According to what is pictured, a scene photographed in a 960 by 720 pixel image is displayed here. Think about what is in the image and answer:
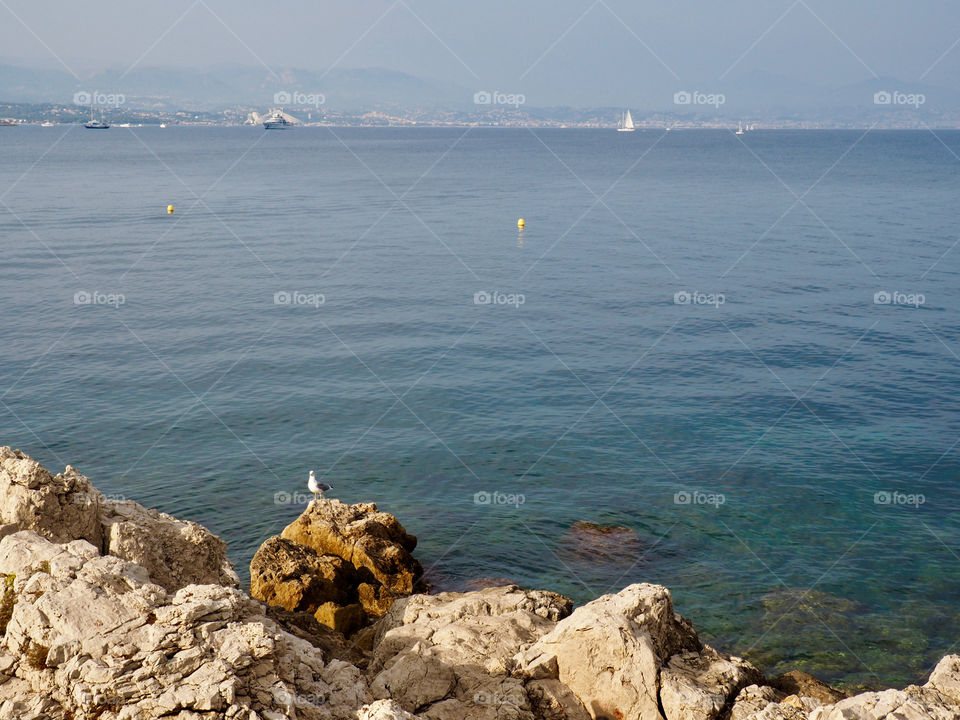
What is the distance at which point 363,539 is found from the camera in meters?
20.5

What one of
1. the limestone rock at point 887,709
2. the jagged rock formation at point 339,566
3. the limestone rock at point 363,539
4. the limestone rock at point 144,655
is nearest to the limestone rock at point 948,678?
the limestone rock at point 887,709

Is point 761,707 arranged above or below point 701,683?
below

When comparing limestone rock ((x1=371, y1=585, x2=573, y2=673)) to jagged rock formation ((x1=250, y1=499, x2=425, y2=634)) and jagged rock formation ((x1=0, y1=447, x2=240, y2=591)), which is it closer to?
jagged rock formation ((x1=250, y1=499, x2=425, y2=634))

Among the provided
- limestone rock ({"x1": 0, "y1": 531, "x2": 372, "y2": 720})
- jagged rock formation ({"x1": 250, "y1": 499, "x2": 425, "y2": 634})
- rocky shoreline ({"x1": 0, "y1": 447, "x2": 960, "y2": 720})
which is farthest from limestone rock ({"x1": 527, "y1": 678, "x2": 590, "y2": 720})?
jagged rock formation ({"x1": 250, "y1": 499, "x2": 425, "y2": 634})

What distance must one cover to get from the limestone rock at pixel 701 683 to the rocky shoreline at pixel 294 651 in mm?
32

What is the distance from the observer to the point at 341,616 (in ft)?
58.8

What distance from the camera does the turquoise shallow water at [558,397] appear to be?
2220 cm

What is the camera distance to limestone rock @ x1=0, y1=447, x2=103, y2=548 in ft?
Result: 46.1

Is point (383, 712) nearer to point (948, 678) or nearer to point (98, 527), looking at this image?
point (98, 527)

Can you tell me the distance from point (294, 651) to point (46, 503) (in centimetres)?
611

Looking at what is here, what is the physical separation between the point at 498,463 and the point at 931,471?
14187mm

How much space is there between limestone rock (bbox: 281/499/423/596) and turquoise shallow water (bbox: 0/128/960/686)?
4.97 ft

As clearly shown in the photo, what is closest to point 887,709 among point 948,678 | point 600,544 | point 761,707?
point 761,707

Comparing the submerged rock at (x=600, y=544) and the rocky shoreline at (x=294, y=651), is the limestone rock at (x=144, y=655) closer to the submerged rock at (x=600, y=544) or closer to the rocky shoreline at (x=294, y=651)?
the rocky shoreline at (x=294, y=651)
